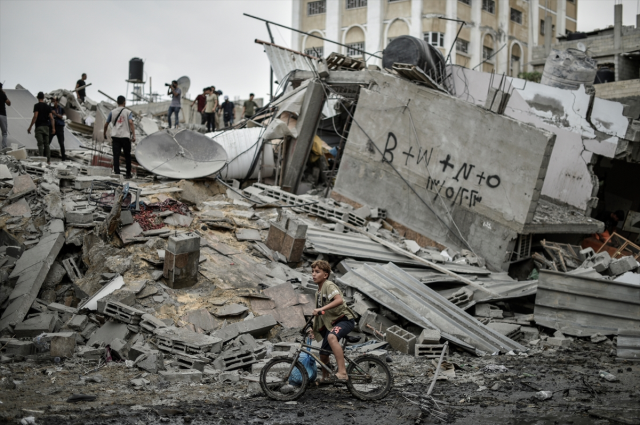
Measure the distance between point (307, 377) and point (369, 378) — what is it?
0.60 meters

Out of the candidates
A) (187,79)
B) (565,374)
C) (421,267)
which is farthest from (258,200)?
(187,79)

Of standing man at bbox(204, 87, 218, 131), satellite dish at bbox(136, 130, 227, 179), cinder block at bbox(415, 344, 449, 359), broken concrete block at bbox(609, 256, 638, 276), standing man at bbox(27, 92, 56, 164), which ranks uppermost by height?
standing man at bbox(204, 87, 218, 131)

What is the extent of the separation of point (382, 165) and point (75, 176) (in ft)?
21.4

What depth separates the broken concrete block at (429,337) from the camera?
24.0 feet

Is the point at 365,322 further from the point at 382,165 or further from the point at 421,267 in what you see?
the point at 382,165

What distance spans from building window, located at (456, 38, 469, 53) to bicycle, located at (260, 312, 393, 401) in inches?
1335

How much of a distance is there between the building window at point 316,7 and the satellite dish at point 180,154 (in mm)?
29941

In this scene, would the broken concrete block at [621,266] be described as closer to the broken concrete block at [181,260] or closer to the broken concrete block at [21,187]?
the broken concrete block at [181,260]

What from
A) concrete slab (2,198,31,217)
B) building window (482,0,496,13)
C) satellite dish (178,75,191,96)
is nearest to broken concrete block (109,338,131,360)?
concrete slab (2,198,31,217)

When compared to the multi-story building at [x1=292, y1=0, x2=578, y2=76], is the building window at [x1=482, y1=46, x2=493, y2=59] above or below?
below

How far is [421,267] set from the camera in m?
10.3

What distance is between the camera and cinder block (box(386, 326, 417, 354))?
7293 millimetres

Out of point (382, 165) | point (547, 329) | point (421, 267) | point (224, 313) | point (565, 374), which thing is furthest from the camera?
point (382, 165)

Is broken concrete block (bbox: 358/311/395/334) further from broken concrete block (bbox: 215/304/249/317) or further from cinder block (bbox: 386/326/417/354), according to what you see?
broken concrete block (bbox: 215/304/249/317)
